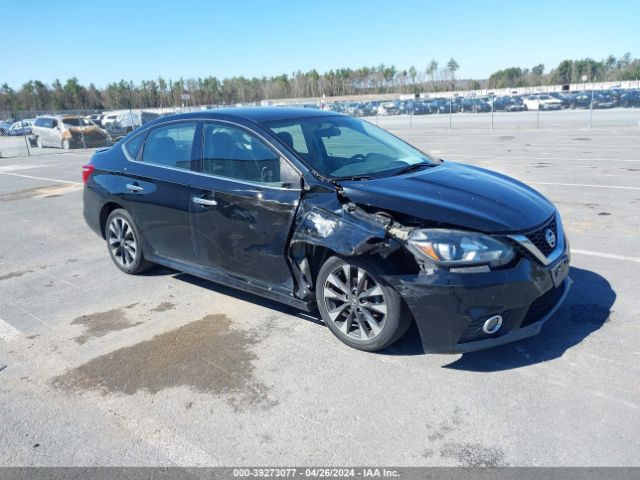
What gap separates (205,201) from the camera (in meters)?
4.50

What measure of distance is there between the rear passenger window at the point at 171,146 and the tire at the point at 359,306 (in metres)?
1.82

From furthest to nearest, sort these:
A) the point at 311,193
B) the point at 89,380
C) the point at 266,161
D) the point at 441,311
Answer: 1. the point at 266,161
2. the point at 311,193
3. the point at 89,380
4. the point at 441,311

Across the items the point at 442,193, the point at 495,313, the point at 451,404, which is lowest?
the point at 451,404

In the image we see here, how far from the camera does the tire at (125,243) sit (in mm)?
5520

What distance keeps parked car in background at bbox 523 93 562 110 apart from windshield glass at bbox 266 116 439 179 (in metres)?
36.8

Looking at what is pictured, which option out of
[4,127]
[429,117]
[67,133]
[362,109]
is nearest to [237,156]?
[67,133]

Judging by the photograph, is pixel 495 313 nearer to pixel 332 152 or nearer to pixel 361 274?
pixel 361 274

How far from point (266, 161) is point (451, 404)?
223 centimetres

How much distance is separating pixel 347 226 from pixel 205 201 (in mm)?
1438

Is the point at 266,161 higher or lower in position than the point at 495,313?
higher

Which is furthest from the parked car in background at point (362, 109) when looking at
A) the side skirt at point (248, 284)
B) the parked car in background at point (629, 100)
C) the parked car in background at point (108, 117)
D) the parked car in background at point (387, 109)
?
the side skirt at point (248, 284)

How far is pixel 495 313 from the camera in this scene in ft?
10.9

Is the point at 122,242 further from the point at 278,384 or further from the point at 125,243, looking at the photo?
the point at 278,384

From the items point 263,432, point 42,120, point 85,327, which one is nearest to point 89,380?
point 85,327
